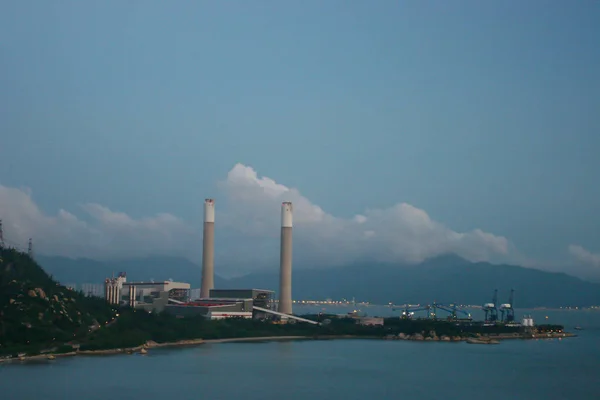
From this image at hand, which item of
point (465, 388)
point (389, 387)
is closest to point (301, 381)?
point (389, 387)

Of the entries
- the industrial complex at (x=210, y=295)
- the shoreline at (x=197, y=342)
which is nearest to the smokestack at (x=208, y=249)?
the industrial complex at (x=210, y=295)

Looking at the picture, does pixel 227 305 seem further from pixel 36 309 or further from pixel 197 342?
pixel 36 309

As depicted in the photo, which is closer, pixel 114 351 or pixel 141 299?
pixel 114 351

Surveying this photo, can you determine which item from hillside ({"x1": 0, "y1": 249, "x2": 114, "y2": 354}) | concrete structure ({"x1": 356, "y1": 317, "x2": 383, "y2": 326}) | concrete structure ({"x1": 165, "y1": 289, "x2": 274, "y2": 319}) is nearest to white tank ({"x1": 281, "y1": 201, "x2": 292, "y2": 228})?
concrete structure ({"x1": 165, "y1": 289, "x2": 274, "y2": 319})

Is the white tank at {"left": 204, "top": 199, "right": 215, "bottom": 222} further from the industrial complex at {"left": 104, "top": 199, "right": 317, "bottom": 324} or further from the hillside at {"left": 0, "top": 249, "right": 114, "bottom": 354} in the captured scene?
the hillside at {"left": 0, "top": 249, "right": 114, "bottom": 354}

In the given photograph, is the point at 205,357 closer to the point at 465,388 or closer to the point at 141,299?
the point at 465,388

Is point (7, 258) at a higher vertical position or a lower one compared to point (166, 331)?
higher

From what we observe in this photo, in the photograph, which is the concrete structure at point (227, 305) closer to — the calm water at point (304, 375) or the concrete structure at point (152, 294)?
the concrete structure at point (152, 294)
